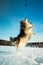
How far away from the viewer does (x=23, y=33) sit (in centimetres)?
186

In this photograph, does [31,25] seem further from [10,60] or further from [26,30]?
[10,60]

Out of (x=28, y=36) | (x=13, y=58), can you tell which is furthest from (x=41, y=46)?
(x=28, y=36)

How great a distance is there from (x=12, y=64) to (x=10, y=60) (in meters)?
0.14

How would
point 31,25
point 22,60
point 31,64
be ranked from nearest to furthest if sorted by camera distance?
point 31,25
point 31,64
point 22,60

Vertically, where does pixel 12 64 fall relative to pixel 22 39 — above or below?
below

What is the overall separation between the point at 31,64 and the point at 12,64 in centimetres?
24

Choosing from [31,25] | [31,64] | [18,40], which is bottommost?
[31,64]

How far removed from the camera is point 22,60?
7.45 feet

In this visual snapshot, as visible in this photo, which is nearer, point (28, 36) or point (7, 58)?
point (28, 36)

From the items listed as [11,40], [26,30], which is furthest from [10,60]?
[26,30]

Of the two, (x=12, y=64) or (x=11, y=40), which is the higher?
(x=11, y=40)

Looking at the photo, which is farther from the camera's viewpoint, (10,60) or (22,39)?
(10,60)

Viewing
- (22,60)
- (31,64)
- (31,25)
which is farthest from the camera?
(22,60)

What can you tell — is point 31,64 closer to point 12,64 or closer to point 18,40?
point 12,64
